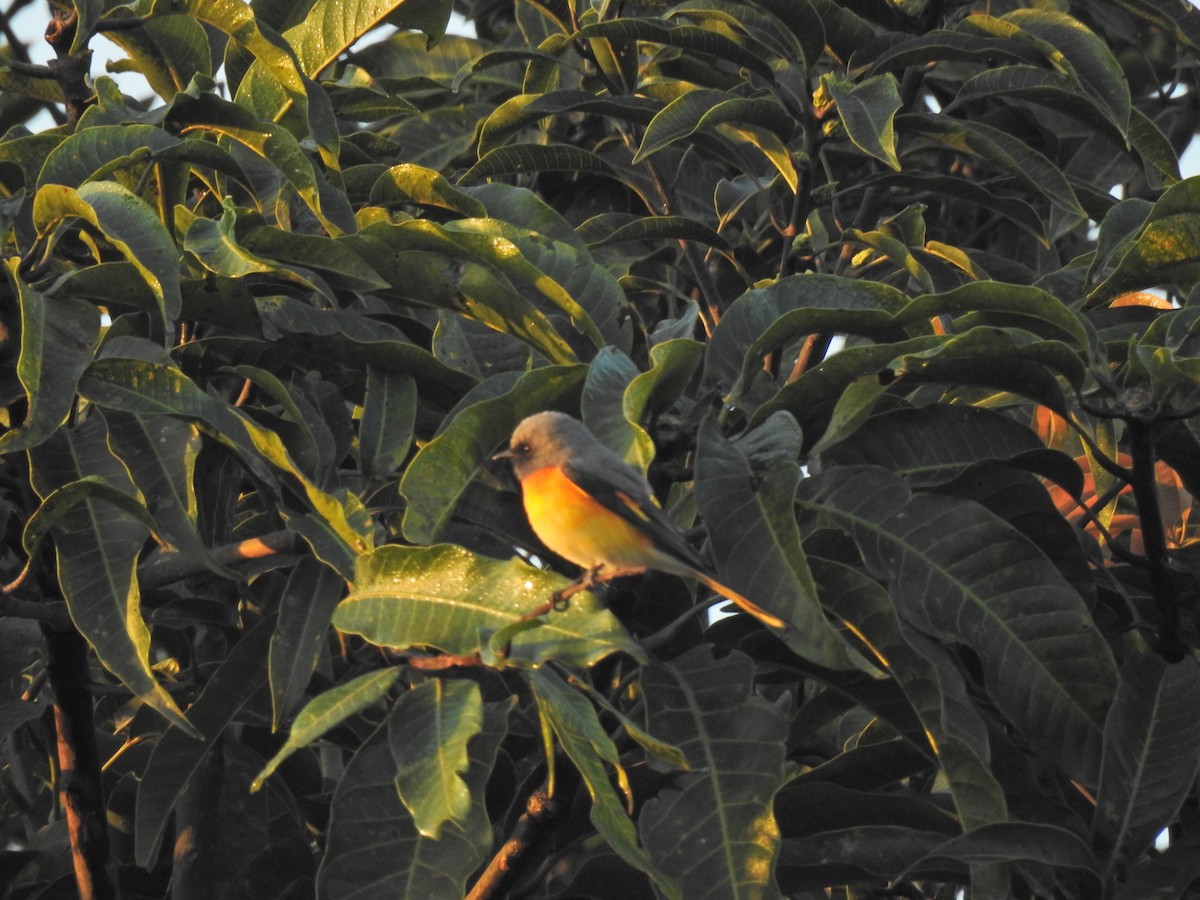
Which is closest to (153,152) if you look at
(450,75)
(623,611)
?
(623,611)

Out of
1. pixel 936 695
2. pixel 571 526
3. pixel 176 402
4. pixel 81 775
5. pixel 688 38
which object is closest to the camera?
pixel 936 695

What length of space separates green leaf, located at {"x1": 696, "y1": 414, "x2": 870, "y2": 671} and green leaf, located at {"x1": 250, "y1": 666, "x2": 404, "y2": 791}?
0.57 metres

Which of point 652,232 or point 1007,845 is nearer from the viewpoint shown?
point 1007,845

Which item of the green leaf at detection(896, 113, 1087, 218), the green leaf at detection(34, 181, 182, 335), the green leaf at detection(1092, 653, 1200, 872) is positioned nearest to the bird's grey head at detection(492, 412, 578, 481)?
the green leaf at detection(34, 181, 182, 335)

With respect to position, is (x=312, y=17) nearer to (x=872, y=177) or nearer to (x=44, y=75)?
(x=44, y=75)

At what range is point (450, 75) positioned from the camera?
17.2 feet

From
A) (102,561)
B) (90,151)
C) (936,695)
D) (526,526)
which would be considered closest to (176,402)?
(102,561)

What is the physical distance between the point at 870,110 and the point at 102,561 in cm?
192

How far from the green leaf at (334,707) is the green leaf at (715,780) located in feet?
1.61

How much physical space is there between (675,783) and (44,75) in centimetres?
204

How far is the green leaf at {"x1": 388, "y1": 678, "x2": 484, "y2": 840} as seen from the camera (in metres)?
2.15

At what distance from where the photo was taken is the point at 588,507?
3.02m

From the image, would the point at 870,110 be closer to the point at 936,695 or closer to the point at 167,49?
the point at 936,695

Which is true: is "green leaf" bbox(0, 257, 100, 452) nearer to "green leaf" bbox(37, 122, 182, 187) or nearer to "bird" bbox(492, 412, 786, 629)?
"green leaf" bbox(37, 122, 182, 187)
